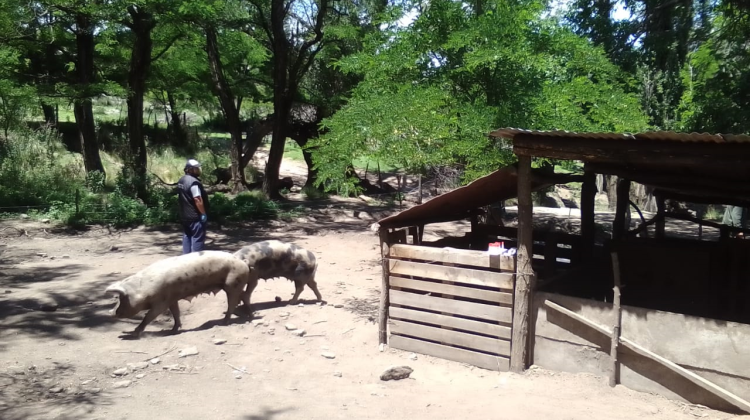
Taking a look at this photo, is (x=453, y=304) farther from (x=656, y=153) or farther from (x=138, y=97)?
(x=138, y=97)

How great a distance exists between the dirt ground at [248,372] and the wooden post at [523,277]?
0.28 m

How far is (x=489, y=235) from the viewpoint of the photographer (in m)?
8.84

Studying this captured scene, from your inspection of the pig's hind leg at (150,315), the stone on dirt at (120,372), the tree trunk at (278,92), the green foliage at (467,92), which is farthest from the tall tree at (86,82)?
the stone on dirt at (120,372)

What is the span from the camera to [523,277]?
19.9 ft

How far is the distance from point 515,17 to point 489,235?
303cm

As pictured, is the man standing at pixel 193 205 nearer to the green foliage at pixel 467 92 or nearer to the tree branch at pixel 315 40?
the green foliage at pixel 467 92

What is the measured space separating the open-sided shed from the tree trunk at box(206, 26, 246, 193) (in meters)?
12.6

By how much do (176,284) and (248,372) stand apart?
61.6 inches

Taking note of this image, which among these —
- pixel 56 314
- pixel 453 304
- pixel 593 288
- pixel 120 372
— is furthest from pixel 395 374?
pixel 56 314

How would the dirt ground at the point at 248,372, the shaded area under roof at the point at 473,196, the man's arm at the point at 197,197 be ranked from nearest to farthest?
the dirt ground at the point at 248,372 → the shaded area under roof at the point at 473,196 → the man's arm at the point at 197,197

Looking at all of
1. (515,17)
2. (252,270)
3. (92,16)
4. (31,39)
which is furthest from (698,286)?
(31,39)

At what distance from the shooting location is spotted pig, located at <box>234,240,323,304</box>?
7883 mm

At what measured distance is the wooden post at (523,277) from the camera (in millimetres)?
6047

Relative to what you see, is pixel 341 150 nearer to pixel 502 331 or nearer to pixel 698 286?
pixel 502 331
